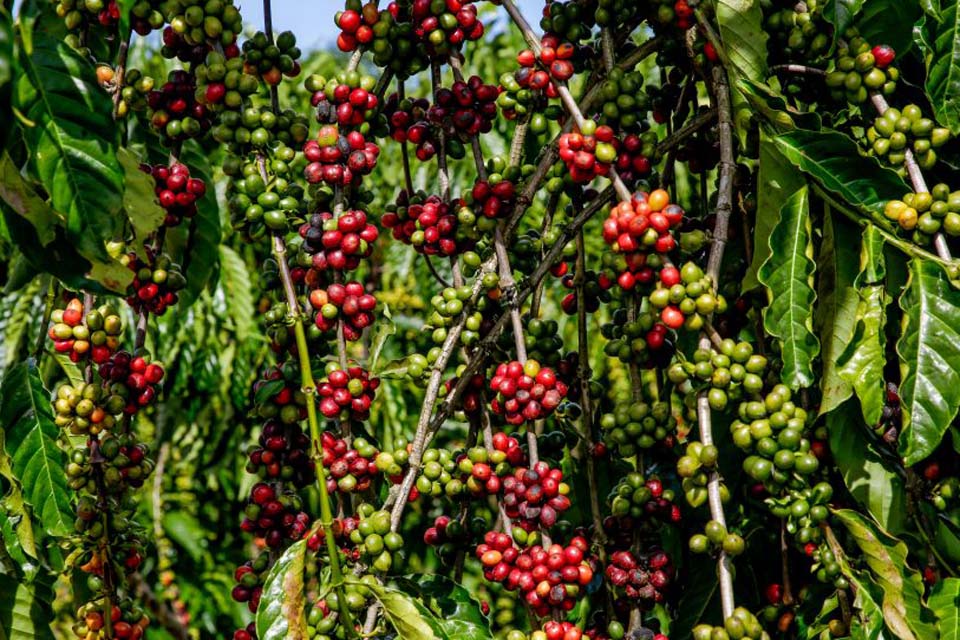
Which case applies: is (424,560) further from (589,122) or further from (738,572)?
(589,122)

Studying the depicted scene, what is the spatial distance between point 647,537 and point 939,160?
0.72m

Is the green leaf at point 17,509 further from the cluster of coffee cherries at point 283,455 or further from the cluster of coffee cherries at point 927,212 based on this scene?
the cluster of coffee cherries at point 927,212

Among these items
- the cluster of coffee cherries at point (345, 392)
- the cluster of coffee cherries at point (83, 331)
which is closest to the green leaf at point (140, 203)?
the cluster of coffee cherries at point (83, 331)

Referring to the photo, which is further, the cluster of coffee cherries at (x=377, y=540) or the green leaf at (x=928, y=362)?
the cluster of coffee cherries at (x=377, y=540)

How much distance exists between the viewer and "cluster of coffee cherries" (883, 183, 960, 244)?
1.42 meters

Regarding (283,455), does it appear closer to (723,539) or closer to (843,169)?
(723,539)

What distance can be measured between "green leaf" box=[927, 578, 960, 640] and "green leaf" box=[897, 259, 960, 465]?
23 centimetres

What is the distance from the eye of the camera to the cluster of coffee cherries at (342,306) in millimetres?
1651

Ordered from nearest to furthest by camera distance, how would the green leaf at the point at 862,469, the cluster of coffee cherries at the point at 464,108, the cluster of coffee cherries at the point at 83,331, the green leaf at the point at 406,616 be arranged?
the green leaf at the point at 406,616 → the green leaf at the point at 862,469 → the cluster of coffee cherries at the point at 83,331 → the cluster of coffee cherries at the point at 464,108

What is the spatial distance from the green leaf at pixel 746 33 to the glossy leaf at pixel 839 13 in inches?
3.7

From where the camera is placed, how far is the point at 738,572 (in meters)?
1.79

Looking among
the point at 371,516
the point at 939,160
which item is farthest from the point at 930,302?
the point at 371,516

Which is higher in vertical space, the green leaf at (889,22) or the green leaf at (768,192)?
the green leaf at (889,22)

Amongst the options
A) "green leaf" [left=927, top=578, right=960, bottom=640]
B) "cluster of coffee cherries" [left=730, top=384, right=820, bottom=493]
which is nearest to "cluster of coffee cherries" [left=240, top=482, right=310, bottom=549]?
"cluster of coffee cherries" [left=730, top=384, right=820, bottom=493]
